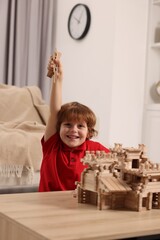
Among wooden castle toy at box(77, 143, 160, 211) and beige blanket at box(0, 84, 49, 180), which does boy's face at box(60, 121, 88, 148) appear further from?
beige blanket at box(0, 84, 49, 180)

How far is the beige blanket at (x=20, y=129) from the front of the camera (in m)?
2.55

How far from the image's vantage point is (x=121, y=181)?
1.37m

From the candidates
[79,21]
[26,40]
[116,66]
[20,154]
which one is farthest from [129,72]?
[20,154]

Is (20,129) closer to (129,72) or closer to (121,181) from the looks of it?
(129,72)

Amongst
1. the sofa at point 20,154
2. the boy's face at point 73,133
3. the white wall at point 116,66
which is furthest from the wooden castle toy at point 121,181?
the white wall at point 116,66

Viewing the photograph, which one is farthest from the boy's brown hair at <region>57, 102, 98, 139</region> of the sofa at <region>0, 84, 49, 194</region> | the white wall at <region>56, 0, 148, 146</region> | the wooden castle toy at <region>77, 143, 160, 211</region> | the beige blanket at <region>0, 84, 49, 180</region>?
the white wall at <region>56, 0, 148, 146</region>

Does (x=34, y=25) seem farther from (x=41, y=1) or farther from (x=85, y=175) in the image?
(x=85, y=175)

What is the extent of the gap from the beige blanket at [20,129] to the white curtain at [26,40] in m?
0.91

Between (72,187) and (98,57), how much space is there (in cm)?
247

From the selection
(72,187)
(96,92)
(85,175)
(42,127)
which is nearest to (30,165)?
(42,127)

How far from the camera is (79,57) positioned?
14.1 ft

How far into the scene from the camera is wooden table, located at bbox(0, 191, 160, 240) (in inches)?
40.1

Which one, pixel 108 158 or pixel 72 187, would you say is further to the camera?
pixel 72 187

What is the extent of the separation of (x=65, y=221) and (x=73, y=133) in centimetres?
61
